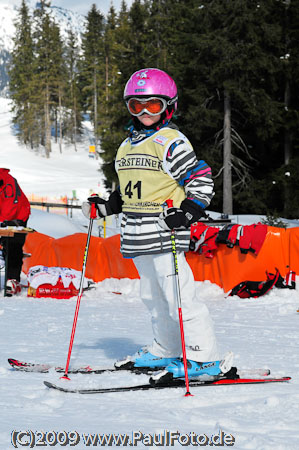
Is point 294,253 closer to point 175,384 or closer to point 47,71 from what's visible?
point 175,384

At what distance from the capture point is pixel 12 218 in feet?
27.7

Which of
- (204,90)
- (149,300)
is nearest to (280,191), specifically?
(204,90)

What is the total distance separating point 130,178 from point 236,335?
2709mm

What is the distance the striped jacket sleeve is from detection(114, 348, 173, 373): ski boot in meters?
1.16

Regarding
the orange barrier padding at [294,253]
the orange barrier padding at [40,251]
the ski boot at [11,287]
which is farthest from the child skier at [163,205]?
the orange barrier padding at [40,251]

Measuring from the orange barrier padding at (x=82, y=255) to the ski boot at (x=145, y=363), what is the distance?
5218mm

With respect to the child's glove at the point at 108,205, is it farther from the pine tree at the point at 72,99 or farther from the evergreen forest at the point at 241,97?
the pine tree at the point at 72,99

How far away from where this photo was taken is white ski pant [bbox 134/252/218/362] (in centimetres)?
361

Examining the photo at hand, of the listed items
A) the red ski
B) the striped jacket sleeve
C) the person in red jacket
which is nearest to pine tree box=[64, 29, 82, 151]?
the person in red jacket

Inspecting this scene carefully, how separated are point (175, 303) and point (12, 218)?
17.6 ft

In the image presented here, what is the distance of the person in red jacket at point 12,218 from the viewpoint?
8.26 meters

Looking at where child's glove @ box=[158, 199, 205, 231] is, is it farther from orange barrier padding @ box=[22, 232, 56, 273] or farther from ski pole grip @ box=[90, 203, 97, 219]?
orange barrier padding @ box=[22, 232, 56, 273]

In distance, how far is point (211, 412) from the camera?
3027mm

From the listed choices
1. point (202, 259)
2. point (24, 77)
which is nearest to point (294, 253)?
point (202, 259)
